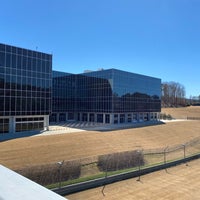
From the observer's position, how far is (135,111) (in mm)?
60656

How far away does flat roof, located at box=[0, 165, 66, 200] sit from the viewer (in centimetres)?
408

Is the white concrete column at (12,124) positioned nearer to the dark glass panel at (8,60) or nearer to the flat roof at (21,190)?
the dark glass panel at (8,60)

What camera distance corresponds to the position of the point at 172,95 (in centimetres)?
13512

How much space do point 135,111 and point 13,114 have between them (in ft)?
111

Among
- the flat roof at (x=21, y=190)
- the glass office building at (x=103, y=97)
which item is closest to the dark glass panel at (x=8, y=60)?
the glass office building at (x=103, y=97)

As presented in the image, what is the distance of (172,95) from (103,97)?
89916 millimetres

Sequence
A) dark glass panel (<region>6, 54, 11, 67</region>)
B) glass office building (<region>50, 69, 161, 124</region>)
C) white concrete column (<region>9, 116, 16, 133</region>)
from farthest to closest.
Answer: glass office building (<region>50, 69, 161, 124</region>) < white concrete column (<region>9, 116, 16, 133</region>) < dark glass panel (<region>6, 54, 11, 67</region>)

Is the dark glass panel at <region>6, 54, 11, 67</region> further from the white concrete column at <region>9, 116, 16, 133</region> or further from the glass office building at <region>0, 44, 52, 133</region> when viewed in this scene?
the white concrete column at <region>9, 116, 16, 133</region>

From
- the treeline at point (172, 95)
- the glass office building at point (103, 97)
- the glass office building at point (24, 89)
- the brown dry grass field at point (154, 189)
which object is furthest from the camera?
the treeline at point (172, 95)

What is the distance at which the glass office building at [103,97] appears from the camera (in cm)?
5488

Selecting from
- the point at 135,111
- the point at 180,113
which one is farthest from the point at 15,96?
the point at 180,113

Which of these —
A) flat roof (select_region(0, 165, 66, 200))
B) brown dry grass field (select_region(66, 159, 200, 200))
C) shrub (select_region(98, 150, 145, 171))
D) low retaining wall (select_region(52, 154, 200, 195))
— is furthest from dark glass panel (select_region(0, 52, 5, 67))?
flat roof (select_region(0, 165, 66, 200))

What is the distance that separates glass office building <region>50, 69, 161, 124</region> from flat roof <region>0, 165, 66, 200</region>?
48.5 m

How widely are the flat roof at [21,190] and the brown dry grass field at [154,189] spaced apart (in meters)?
9.24
